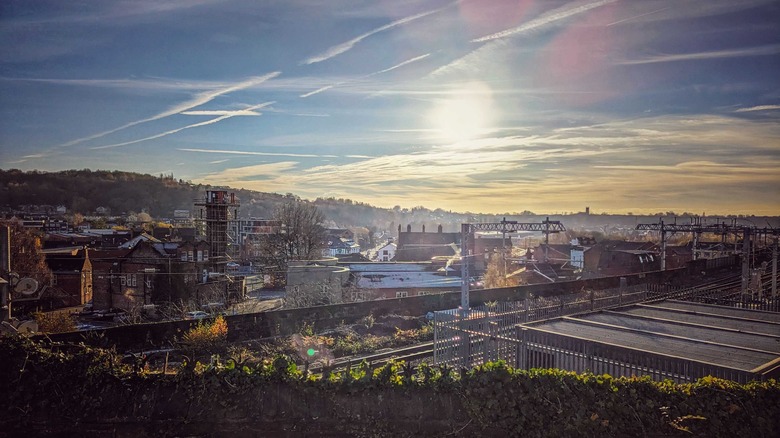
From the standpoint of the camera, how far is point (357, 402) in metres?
5.53

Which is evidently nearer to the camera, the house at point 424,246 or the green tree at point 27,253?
the green tree at point 27,253

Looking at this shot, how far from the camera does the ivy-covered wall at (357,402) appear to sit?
5.25 metres

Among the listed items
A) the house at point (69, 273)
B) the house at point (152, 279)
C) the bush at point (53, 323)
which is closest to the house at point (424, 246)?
the house at point (152, 279)

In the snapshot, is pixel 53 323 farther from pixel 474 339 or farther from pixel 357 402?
pixel 357 402

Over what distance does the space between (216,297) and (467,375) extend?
1246 inches

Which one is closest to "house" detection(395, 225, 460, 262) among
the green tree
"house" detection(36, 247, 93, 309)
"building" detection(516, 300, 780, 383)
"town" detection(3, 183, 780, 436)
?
"town" detection(3, 183, 780, 436)

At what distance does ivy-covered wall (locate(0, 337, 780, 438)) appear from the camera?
5.25 m

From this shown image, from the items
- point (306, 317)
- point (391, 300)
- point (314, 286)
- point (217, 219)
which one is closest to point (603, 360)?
point (306, 317)

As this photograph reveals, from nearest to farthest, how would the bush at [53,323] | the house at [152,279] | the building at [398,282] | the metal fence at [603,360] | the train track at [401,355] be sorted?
the metal fence at [603,360] < the train track at [401,355] < the bush at [53,323] < the building at [398,282] < the house at [152,279]

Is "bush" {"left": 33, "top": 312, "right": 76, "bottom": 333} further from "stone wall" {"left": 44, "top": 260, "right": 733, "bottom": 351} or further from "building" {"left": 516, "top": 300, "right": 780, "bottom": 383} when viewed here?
"building" {"left": 516, "top": 300, "right": 780, "bottom": 383}

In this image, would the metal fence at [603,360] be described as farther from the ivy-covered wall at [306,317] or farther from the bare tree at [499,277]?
the bare tree at [499,277]

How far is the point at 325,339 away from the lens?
1300cm

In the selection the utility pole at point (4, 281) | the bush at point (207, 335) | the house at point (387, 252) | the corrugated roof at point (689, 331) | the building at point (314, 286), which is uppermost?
the utility pole at point (4, 281)

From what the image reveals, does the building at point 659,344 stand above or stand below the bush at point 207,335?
above
